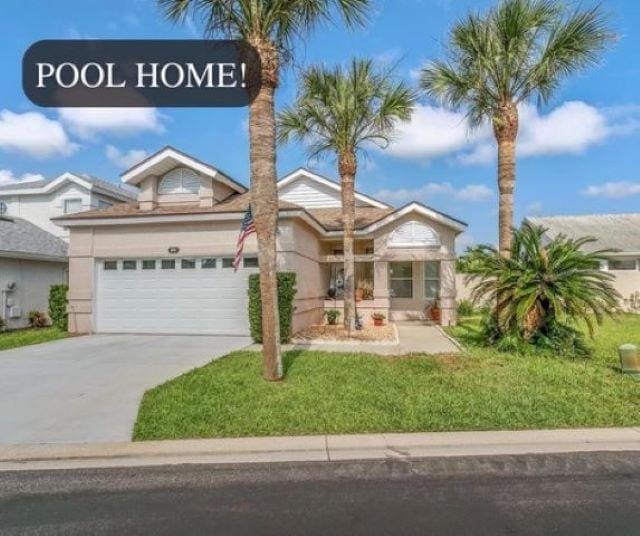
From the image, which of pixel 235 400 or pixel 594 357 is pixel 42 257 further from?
pixel 594 357

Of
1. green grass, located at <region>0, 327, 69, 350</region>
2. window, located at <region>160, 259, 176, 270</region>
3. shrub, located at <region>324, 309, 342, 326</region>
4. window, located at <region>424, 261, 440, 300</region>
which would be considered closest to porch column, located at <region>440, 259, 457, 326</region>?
window, located at <region>424, 261, 440, 300</region>

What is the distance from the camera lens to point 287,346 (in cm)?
1191

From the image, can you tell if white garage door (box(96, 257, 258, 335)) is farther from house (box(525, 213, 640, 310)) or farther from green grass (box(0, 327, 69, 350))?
house (box(525, 213, 640, 310))

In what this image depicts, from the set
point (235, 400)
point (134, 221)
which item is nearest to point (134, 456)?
point (235, 400)

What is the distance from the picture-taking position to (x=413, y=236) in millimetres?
17438

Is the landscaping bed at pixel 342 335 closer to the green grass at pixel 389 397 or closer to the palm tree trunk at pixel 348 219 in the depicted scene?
the palm tree trunk at pixel 348 219

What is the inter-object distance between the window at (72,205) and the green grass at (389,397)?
17.5 meters

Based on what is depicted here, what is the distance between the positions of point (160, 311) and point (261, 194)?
816cm

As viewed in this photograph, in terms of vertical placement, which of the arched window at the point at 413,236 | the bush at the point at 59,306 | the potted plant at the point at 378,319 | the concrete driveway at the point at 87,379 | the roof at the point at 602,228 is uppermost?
the roof at the point at 602,228

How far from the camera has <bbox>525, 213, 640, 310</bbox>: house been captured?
22.9 meters

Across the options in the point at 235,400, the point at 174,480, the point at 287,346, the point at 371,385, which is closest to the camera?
the point at 174,480

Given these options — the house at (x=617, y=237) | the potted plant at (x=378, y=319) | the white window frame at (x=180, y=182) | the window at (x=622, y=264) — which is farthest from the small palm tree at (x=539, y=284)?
the window at (x=622, y=264)

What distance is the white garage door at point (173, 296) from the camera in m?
14.0

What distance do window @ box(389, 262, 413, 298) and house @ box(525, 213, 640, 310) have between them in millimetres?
8379
